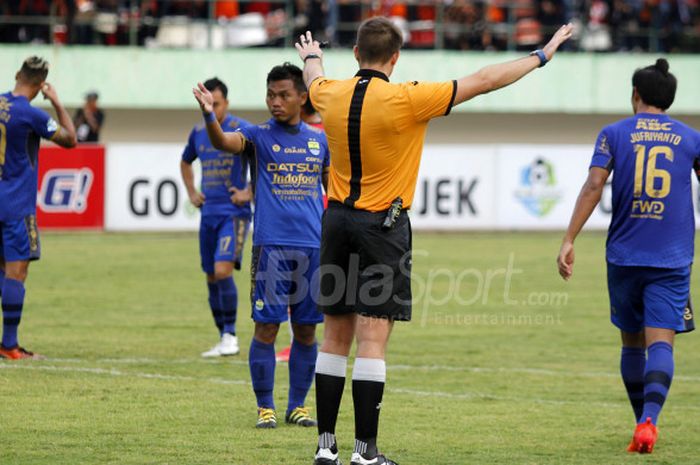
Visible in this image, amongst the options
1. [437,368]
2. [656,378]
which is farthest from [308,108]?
[656,378]

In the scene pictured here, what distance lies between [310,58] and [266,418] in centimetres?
233

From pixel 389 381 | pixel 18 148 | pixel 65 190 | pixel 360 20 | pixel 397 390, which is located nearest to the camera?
pixel 397 390

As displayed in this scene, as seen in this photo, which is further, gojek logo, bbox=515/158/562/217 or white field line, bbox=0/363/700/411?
gojek logo, bbox=515/158/562/217

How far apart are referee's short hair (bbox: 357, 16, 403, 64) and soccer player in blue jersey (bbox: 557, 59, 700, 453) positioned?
64.0 inches

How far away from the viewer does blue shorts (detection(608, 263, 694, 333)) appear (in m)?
7.39

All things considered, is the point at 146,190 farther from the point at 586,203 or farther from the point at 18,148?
the point at 586,203

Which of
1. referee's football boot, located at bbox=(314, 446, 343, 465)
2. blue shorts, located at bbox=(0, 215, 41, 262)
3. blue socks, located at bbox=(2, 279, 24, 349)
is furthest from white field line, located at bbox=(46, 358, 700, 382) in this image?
referee's football boot, located at bbox=(314, 446, 343, 465)

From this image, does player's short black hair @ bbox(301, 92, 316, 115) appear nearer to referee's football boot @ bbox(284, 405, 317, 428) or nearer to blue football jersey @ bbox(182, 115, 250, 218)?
blue football jersey @ bbox(182, 115, 250, 218)

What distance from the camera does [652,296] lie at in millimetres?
7406

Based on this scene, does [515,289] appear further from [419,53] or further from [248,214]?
[419,53]

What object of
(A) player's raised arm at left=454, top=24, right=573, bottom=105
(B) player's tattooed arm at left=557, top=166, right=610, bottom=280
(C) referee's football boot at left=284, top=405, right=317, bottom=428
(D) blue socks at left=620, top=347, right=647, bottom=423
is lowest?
(C) referee's football boot at left=284, top=405, right=317, bottom=428

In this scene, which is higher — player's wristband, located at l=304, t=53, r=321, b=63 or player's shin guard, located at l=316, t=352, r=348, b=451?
player's wristband, located at l=304, t=53, r=321, b=63

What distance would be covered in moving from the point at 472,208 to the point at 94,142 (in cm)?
748

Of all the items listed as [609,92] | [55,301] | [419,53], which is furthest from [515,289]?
[609,92]
